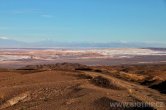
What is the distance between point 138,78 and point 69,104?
14698mm

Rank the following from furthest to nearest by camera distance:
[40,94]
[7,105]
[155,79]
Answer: [155,79], [40,94], [7,105]

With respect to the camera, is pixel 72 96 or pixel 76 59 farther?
pixel 76 59

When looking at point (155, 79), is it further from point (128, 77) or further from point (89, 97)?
point (89, 97)

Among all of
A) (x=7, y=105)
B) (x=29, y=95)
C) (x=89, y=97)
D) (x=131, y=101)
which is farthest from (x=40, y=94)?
(x=131, y=101)

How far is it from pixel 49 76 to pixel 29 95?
235 inches

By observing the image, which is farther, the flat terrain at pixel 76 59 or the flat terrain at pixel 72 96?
the flat terrain at pixel 76 59

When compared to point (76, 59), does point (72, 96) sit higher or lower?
higher

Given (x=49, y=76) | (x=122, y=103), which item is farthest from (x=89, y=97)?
(x=49, y=76)

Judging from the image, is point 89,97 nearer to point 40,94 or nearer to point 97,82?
point 40,94

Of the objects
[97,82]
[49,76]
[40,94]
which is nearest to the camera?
[40,94]

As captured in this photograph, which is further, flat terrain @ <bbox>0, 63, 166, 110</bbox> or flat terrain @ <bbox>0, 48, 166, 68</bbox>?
flat terrain @ <bbox>0, 48, 166, 68</bbox>

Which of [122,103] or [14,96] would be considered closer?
[122,103]

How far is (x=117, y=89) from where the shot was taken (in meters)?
17.3

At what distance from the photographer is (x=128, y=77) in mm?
27922
